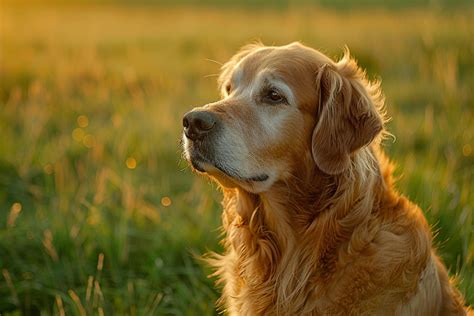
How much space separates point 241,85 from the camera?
11.5ft

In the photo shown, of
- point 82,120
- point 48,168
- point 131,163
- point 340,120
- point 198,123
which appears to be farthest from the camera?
point 82,120

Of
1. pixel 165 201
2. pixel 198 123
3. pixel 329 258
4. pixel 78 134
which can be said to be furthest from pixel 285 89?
pixel 78 134

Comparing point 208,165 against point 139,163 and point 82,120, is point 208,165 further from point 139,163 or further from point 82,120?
point 82,120

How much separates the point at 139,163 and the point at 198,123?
2859mm

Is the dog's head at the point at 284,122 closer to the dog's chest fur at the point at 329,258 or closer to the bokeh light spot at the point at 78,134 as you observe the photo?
the dog's chest fur at the point at 329,258

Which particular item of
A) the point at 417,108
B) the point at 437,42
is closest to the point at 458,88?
the point at 417,108

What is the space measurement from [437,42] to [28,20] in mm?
7840

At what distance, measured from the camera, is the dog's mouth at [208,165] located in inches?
123

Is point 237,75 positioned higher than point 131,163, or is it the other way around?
point 237,75

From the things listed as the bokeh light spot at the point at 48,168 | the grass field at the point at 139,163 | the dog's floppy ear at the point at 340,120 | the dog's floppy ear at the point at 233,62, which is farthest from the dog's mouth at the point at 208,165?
the bokeh light spot at the point at 48,168

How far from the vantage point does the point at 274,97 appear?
10.9 ft

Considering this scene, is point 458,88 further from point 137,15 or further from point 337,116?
point 137,15

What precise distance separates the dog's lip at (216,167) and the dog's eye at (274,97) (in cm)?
36

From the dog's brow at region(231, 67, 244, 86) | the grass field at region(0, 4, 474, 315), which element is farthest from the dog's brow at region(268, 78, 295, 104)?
the grass field at region(0, 4, 474, 315)
